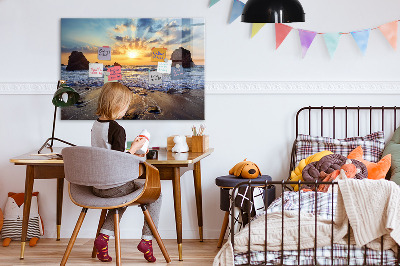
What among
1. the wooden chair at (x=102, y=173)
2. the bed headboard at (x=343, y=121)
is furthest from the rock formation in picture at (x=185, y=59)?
the wooden chair at (x=102, y=173)

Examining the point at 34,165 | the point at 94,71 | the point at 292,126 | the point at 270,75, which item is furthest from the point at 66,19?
the point at 292,126

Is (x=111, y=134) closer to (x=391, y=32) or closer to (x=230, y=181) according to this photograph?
(x=230, y=181)

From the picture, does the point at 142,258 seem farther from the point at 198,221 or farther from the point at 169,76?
the point at 169,76

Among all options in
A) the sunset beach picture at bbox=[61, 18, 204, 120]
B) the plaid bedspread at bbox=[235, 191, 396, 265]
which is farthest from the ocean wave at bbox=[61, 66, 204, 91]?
the plaid bedspread at bbox=[235, 191, 396, 265]

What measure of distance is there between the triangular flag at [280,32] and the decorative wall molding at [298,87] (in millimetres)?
298

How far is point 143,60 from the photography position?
14.6ft

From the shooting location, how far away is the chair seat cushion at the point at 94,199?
11.2ft

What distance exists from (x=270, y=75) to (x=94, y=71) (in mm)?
1286

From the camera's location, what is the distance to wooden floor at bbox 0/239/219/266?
3791 millimetres

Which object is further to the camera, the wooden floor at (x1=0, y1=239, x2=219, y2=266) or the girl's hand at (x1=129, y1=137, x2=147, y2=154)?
the wooden floor at (x1=0, y1=239, x2=219, y2=266)

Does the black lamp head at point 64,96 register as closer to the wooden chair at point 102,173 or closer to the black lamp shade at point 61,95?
the black lamp shade at point 61,95

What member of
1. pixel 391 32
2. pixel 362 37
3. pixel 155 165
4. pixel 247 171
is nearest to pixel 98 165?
pixel 155 165

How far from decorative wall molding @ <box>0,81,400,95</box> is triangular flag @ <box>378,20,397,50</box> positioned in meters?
0.29

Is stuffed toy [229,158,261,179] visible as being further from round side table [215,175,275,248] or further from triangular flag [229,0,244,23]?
triangular flag [229,0,244,23]
